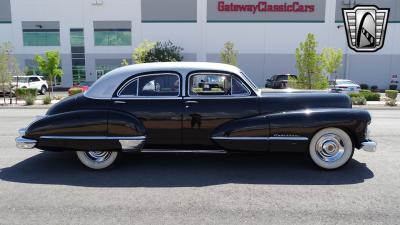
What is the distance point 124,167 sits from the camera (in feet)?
17.5

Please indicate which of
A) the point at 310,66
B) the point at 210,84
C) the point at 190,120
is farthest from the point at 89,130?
the point at 310,66

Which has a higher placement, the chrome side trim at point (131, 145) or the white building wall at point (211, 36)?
the white building wall at point (211, 36)

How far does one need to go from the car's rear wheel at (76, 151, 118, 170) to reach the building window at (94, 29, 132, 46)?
102 ft

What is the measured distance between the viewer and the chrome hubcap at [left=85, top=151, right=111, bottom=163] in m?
5.20

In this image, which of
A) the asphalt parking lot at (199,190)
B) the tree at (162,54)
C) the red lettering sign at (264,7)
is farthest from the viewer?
the red lettering sign at (264,7)

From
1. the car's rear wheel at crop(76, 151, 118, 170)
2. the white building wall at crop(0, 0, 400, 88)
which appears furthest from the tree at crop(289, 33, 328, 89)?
the white building wall at crop(0, 0, 400, 88)

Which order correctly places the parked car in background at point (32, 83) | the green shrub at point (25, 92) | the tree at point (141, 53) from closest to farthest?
the green shrub at point (25, 92) → the parked car in background at point (32, 83) → the tree at point (141, 53)

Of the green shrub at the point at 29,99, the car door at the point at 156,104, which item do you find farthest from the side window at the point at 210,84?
the green shrub at the point at 29,99

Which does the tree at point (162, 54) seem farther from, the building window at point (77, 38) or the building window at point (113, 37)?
the building window at point (77, 38)

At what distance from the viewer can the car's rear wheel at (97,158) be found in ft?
16.9

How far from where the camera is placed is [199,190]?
433 centimetres

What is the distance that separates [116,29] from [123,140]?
3202 centimetres

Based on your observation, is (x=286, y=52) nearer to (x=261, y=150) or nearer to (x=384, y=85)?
(x=384, y=85)

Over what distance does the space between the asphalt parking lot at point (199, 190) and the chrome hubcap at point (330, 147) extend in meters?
0.24
